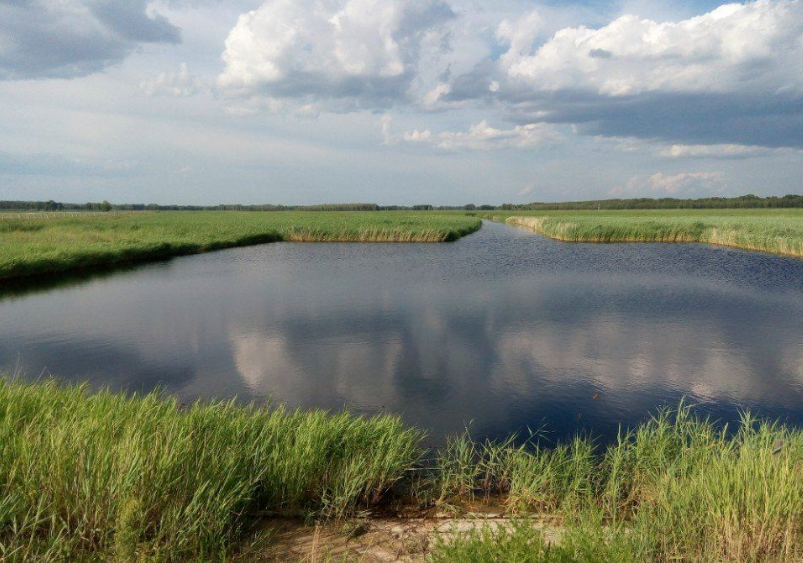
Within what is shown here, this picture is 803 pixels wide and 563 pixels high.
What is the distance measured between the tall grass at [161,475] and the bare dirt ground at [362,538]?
197mm

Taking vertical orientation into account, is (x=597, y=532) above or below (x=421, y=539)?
above

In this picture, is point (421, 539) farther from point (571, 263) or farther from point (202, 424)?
point (571, 263)

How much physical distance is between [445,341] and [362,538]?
6868 millimetres

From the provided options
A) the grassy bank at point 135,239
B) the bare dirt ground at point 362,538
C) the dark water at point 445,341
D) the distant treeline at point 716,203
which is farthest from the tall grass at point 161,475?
the distant treeline at point 716,203

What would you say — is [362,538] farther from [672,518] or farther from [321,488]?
[672,518]

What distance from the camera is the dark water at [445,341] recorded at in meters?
7.39

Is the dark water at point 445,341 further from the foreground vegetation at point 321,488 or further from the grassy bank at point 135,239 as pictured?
the grassy bank at point 135,239

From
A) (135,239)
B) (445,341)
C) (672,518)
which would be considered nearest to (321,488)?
(672,518)

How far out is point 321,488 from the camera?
438cm

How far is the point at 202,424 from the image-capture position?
183 inches

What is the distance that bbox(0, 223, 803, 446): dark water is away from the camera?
291 inches

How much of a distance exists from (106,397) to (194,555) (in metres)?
2.89

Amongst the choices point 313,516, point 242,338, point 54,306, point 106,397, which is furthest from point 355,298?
point 313,516

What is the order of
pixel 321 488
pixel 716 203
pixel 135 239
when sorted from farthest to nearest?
pixel 716 203, pixel 135 239, pixel 321 488
